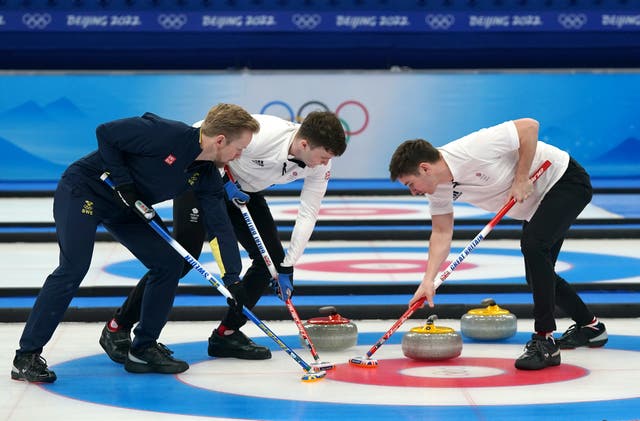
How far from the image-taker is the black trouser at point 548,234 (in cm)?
543

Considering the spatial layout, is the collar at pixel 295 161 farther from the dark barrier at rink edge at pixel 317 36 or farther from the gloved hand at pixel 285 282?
the dark barrier at rink edge at pixel 317 36

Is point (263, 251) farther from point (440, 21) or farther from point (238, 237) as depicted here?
point (440, 21)

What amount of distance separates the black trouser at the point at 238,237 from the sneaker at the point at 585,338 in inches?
59.4

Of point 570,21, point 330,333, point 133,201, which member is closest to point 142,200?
point 133,201

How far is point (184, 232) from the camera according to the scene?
18.5 feet

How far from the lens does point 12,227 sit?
10.4m

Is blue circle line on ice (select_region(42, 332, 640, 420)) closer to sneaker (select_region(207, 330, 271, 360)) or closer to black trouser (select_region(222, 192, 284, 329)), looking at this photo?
sneaker (select_region(207, 330, 271, 360))

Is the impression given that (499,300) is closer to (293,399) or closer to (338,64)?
(293,399)

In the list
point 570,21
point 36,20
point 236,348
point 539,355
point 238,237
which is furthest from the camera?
point 570,21

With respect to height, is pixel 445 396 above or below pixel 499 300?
below

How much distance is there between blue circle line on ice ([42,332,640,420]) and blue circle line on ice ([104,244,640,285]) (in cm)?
240

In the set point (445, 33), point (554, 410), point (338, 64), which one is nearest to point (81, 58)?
point (338, 64)

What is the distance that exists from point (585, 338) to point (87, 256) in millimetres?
2541

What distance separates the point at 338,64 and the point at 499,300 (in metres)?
8.42
